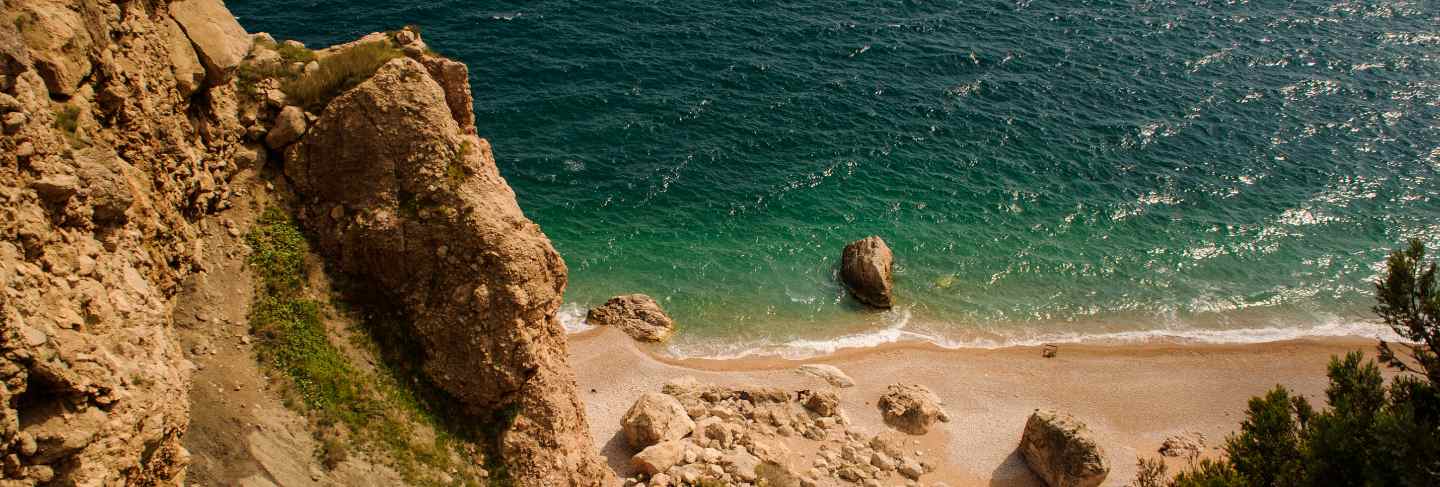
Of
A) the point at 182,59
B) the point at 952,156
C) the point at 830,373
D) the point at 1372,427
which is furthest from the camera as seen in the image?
the point at 952,156

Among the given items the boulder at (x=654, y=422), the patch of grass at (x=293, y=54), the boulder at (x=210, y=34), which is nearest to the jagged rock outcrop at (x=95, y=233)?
the boulder at (x=210, y=34)

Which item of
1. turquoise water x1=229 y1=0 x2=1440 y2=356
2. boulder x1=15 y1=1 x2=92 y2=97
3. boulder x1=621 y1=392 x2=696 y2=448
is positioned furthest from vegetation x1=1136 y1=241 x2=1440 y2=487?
boulder x1=15 y1=1 x2=92 y2=97

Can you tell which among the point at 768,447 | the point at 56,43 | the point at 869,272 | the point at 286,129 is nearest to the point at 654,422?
the point at 768,447

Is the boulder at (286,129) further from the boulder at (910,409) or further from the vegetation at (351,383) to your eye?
the boulder at (910,409)

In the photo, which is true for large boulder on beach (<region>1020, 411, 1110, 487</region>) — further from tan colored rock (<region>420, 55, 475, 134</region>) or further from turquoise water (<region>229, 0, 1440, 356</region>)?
tan colored rock (<region>420, 55, 475, 134</region>)

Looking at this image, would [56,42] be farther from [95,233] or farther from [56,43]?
[95,233]

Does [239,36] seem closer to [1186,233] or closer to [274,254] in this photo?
[274,254]

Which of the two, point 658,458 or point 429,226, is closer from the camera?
point 429,226

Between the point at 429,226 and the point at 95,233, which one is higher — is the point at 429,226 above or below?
below

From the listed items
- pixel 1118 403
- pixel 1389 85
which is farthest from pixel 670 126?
pixel 1389 85
